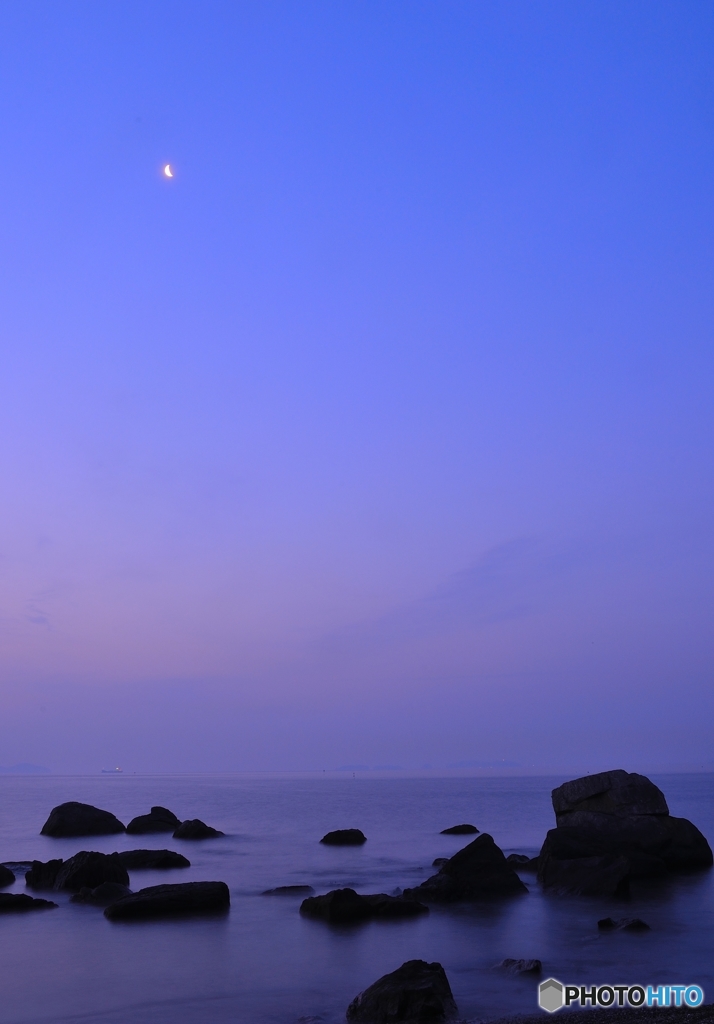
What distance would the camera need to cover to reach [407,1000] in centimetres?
1420

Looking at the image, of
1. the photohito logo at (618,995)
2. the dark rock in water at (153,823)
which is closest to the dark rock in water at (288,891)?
the photohito logo at (618,995)

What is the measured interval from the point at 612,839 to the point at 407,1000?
20.5m

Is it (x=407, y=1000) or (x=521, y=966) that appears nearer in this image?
(x=407, y=1000)

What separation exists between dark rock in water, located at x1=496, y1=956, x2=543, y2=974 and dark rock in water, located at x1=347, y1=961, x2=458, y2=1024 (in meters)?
3.50

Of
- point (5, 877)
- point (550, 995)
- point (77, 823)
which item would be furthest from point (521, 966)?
point (77, 823)

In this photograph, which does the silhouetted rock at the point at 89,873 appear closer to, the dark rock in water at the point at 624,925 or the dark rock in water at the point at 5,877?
the dark rock in water at the point at 5,877

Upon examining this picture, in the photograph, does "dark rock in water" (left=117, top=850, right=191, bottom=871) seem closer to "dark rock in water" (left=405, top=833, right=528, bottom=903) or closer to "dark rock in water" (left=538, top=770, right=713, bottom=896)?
"dark rock in water" (left=405, top=833, right=528, bottom=903)

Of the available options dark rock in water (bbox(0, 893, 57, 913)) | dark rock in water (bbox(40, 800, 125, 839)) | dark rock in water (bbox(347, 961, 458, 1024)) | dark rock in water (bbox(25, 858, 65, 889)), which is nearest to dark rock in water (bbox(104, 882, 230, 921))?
dark rock in water (bbox(0, 893, 57, 913))

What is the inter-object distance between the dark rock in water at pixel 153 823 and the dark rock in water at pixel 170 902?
3435 cm

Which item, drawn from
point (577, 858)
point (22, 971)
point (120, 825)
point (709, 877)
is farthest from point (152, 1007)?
point (120, 825)

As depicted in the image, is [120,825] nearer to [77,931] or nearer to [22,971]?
[77,931]

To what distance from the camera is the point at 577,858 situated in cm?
2959

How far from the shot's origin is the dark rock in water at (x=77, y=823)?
54.2m

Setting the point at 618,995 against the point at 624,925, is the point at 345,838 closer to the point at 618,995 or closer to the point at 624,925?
the point at 624,925
